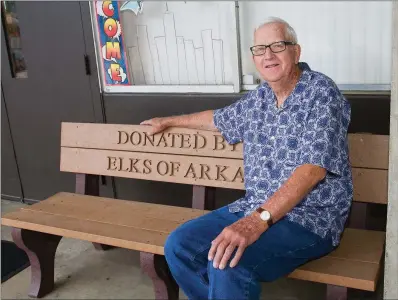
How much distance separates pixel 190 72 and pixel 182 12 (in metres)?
0.38

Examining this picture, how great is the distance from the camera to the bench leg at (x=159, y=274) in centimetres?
227

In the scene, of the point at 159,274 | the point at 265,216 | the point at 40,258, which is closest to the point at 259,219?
the point at 265,216

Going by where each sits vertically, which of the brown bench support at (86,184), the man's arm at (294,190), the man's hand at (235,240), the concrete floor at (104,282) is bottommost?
the concrete floor at (104,282)

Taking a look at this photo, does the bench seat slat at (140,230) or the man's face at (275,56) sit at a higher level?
the man's face at (275,56)

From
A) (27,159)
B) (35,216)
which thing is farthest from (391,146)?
(27,159)

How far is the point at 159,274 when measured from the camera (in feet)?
7.59

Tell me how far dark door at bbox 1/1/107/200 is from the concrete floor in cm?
89

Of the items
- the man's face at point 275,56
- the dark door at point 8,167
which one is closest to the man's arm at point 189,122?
the man's face at point 275,56

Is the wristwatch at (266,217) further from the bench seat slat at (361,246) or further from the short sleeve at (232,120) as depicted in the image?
the short sleeve at (232,120)

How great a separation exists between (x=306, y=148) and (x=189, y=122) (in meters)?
0.86

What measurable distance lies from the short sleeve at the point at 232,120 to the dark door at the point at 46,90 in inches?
53.5

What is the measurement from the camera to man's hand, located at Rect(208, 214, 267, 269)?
5.83 ft

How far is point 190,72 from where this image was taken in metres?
3.23

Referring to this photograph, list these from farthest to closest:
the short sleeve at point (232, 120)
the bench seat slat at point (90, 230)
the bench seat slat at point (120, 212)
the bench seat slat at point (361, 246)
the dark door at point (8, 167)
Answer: the dark door at point (8, 167), the bench seat slat at point (120, 212), the short sleeve at point (232, 120), the bench seat slat at point (90, 230), the bench seat slat at point (361, 246)
